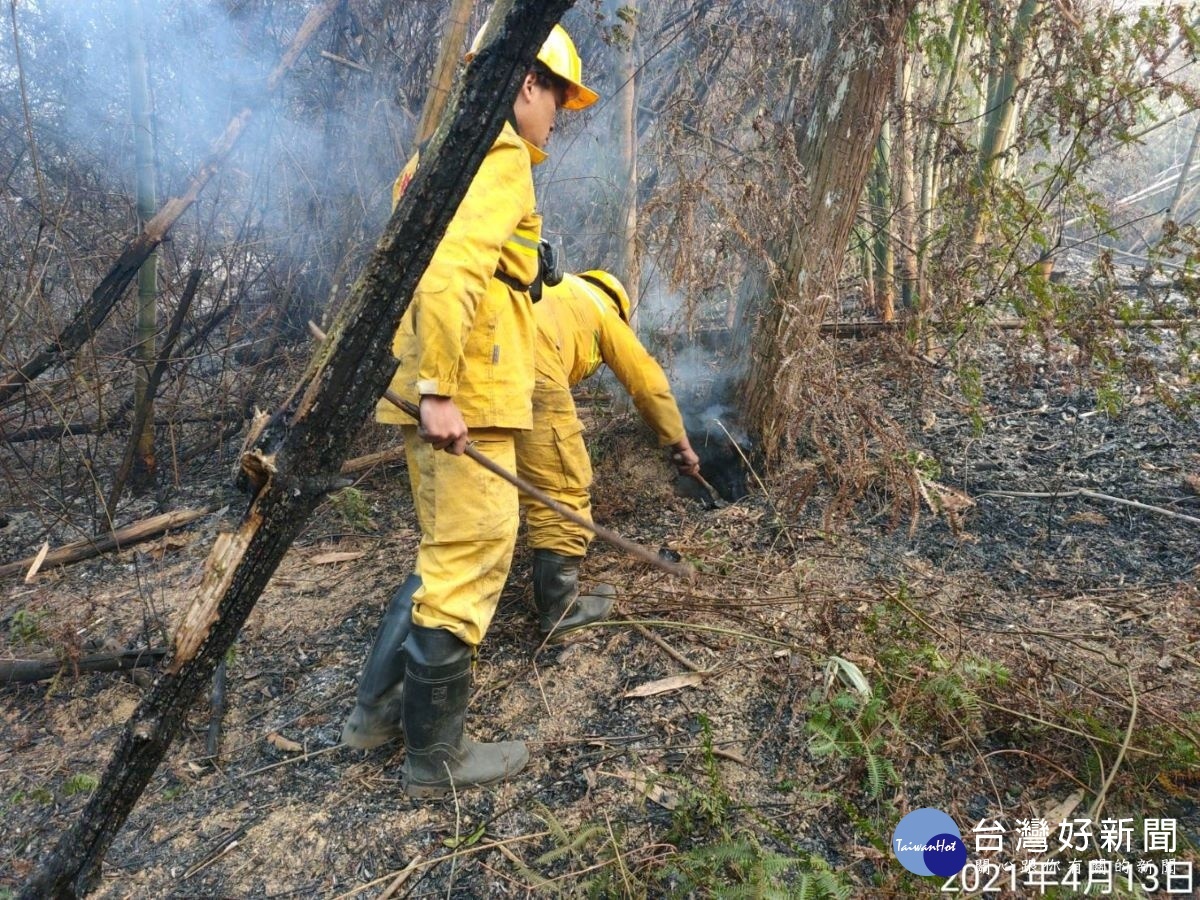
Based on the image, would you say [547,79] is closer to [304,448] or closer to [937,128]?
[304,448]

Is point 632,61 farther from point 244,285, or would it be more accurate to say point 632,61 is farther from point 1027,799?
point 1027,799

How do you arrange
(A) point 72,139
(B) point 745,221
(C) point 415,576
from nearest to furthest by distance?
(C) point 415,576
(B) point 745,221
(A) point 72,139

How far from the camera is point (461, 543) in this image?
8.27 feet

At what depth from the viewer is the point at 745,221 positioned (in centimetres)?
395

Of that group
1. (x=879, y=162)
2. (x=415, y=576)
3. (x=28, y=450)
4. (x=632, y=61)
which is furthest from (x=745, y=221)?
(x=28, y=450)

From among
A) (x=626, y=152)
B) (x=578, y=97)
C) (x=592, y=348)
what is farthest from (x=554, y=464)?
(x=626, y=152)

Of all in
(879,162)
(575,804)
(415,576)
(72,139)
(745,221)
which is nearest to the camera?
(575,804)

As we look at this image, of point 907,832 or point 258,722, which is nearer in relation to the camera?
point 907,832

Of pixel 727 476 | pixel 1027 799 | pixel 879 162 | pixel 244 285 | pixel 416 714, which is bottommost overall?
pixel 1027 799

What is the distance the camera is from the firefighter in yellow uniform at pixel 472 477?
2371mm

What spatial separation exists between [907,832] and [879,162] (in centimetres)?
426

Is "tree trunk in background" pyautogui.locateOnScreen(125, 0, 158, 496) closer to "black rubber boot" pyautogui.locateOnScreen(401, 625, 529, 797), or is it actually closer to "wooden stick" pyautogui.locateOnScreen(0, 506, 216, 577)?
"wooden stick" pyautogui.locateOnScreen(0, 506, 216, 577)

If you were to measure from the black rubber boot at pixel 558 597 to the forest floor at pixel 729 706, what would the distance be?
3.6 inches

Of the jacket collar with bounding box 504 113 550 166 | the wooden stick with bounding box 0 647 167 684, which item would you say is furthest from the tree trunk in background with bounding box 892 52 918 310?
the wooden stick with bounding box 0 647 167 684
